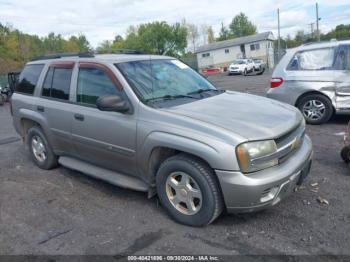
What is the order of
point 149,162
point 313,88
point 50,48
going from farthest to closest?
point 50,48
point 313,88
point 149,162

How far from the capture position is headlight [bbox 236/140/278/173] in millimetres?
3326

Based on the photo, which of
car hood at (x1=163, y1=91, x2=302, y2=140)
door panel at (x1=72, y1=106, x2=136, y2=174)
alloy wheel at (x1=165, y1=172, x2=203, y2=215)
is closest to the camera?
car hood at (x1=163, y1=91, x2=302, y2=140)

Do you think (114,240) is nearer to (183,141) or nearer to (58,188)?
(183,141)

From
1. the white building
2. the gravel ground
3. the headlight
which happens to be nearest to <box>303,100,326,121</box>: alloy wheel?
the gravel ground

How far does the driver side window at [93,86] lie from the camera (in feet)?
14.4

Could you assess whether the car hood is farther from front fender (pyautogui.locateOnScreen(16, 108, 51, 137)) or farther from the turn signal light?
the turn signal light

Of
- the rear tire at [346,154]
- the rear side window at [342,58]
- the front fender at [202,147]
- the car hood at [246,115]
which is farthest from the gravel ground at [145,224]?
the rear side window at [342,58]

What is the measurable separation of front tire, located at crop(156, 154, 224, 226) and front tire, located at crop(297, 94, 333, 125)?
5.03 meters

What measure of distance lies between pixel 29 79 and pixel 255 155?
4.09m

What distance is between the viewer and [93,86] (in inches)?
183

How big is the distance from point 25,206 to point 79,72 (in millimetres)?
1809

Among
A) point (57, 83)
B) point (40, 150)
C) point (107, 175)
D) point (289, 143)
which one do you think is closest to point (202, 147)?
point (289, 143)

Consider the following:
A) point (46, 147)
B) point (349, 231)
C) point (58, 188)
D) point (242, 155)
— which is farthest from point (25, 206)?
point (349, 231)

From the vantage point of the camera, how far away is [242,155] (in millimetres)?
3320
